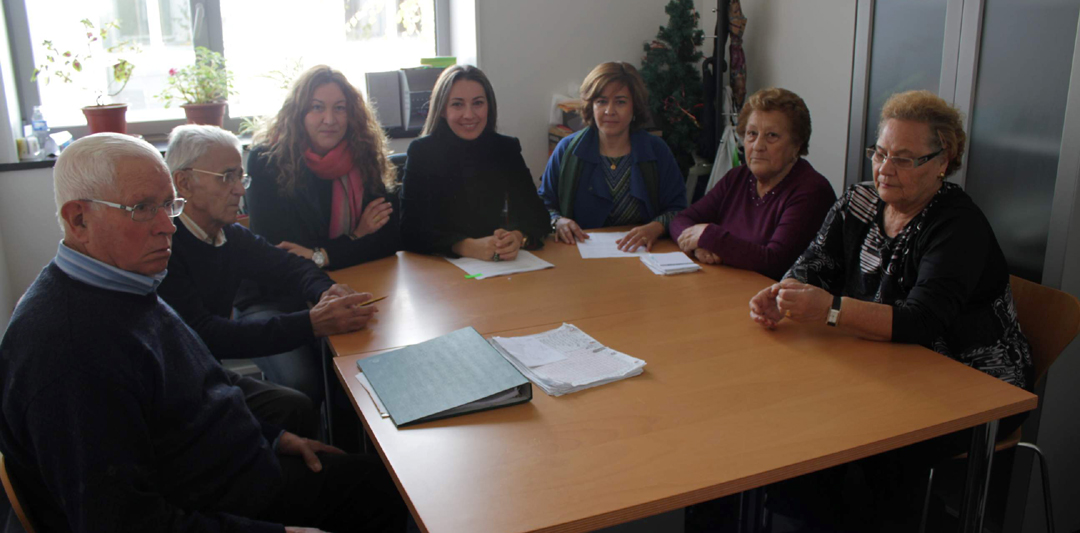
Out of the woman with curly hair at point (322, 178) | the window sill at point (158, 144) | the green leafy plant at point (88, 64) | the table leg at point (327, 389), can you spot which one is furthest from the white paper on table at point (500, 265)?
the green leafy plant at point (88, 64)

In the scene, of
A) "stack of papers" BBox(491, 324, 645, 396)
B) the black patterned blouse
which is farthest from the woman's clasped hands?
"stack of papers" BBox(491, 324, 645, 396)

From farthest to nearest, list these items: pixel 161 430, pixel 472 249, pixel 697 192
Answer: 1. pixel 697 192
2. pixel 472 249
3. pixel 161 430

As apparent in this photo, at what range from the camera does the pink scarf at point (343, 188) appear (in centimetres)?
262

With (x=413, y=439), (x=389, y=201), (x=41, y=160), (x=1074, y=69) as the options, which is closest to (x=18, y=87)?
(x=41, y=160)

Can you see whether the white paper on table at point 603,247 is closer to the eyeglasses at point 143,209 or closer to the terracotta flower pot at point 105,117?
the eyeglasses at point 143,209

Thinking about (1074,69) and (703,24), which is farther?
(703,24)

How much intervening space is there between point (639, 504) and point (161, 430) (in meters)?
0.83

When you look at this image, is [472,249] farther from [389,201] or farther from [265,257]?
[265,257]

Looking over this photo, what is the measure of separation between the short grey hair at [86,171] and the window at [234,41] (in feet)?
7.82

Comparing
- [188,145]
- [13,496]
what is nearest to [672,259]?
[188,145]

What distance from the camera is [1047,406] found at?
240cm

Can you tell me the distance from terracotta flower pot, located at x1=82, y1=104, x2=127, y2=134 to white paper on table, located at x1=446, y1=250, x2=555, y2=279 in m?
1.83

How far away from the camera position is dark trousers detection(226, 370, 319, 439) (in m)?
1.97

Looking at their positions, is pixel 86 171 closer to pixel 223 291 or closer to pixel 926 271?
pixel 223 291
